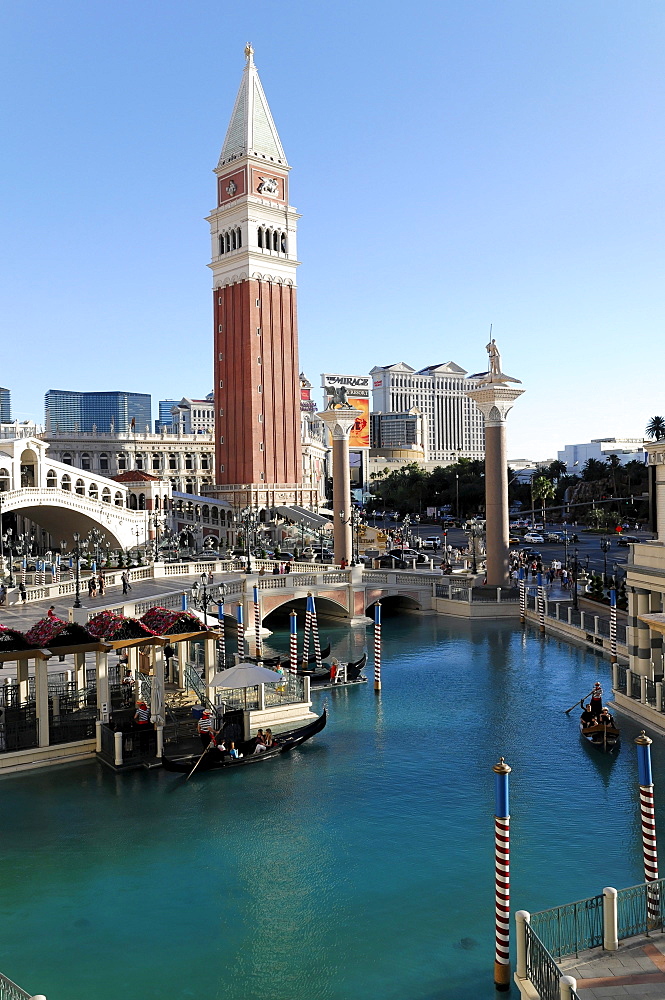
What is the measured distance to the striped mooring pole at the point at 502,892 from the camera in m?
13.5

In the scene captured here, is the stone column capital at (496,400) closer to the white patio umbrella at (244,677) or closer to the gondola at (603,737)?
the gondola at (603,737)

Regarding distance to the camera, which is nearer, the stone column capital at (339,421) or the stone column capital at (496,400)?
the stone column capital at (496,400)

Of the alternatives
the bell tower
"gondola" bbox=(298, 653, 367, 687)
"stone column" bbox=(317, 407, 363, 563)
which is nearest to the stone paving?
"gondola" bbox=(298, 653, 367, 687)

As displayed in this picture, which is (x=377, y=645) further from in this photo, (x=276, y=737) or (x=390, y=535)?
(x=390, y=535)

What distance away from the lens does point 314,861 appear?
18047mm

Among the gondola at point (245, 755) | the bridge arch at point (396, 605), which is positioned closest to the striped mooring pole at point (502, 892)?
the gondola at point (245, 755)

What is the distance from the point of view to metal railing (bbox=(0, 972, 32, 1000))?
10.5 m

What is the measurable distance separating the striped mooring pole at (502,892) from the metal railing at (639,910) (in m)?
1.75

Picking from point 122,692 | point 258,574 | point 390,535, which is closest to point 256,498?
point 390,535

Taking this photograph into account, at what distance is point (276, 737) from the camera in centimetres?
2470

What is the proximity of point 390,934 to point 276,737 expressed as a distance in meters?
10.0

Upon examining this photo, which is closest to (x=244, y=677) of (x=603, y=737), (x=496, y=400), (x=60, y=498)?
(x=603, y=737)

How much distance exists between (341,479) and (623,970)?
43.6 metres

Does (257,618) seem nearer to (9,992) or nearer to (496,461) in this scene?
(496,461)
